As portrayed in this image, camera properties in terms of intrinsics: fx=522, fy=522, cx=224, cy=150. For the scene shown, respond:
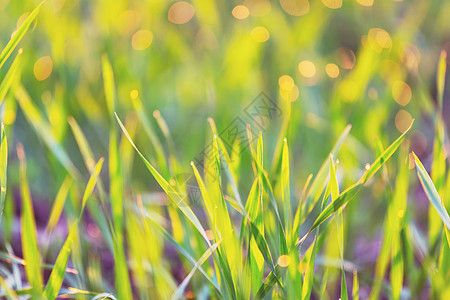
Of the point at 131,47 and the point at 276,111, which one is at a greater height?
the point at 131,47

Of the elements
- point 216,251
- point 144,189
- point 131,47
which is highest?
point 131,47

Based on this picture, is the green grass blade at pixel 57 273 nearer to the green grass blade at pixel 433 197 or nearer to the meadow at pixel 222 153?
the meadow at pixel 222 153

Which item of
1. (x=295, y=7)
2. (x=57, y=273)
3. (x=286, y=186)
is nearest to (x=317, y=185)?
(x=286, y=186)

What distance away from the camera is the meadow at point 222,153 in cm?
58

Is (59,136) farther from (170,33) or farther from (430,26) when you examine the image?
(430,26)

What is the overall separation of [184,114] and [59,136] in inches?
14.3

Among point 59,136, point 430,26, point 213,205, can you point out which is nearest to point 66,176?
point 59,136

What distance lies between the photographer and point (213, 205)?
598mm

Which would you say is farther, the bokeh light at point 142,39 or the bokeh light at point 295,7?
the bokeh light at point 295,7

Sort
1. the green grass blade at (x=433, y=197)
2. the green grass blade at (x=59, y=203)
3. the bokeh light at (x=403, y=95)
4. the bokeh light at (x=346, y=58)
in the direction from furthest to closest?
the bokeh light at (x=346, y=58), the bokeh light at (x=403, y=95), the green grass blade at (x=59, y=203), the green grass blade at (x=433, y=197)

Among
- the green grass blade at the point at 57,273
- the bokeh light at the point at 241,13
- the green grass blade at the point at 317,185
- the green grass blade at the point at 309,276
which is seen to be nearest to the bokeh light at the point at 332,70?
the bokeh light at the point at 241,13

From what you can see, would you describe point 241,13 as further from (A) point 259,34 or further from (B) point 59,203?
(B) point 59,203

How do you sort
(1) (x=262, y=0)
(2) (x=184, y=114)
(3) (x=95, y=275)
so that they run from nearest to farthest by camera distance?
1. (3) (x=95, y=275)
2. (2) (x=184, y=114)
3. (1) (x=262, y=0)

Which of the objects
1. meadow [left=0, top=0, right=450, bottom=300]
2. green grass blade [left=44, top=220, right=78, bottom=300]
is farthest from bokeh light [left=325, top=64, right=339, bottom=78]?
green grass blade [left=44, top=220, right=78, bottom=300]
